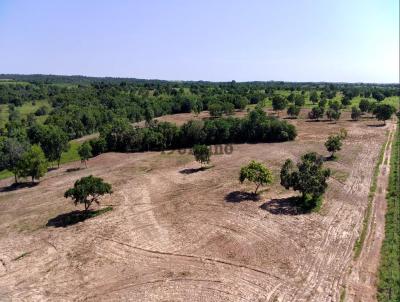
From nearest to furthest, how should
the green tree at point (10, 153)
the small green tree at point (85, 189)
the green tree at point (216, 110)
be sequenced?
the small green tree at point (85, 189) < the green tree at point (10, 153) < the green tree at point (216, 110)

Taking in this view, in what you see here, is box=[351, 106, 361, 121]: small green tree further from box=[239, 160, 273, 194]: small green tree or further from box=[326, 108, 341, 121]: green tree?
box=[239, 160, 273, 194]: small green tree

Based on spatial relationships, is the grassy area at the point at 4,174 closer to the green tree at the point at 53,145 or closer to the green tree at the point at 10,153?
the green tree at the point at 10,153

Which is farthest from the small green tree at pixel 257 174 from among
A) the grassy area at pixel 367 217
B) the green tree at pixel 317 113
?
the green tree at pixel 317 113

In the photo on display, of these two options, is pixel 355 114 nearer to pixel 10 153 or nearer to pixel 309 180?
pixel 309 180

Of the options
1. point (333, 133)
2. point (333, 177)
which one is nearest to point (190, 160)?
point (333, 177)

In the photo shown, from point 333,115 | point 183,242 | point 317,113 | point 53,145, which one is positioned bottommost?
point 183,242

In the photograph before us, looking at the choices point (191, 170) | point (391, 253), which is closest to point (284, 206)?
point (391, 253)
